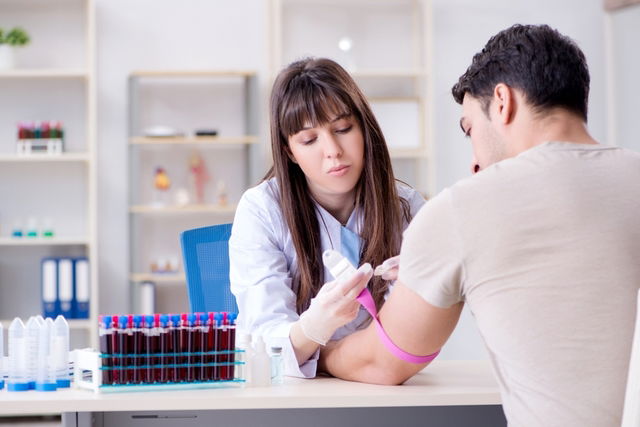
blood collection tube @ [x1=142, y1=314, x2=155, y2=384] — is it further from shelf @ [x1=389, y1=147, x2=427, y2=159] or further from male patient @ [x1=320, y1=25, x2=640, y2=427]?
shelf @ [x1=389, y1=147, x2=427, y2=159]

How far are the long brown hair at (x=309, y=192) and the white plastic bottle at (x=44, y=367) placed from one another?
60cm

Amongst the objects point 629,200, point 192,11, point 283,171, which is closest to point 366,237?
point 283,171

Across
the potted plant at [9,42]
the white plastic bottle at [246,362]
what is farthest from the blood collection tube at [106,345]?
the potted plant at [9,42]

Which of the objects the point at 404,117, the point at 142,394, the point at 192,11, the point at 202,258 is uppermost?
the point at 192,11

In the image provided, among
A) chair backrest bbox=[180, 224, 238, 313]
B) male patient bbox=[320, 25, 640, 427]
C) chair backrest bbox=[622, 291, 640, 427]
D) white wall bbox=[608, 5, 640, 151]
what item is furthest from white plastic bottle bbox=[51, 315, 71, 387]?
Answer: white wall bbox=[608, 5, 640, 151]

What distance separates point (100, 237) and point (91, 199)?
1.11ft

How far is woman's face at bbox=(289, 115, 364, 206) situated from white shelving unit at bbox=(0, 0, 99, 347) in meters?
2.80

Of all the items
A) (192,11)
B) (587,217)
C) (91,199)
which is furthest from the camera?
(192,11)

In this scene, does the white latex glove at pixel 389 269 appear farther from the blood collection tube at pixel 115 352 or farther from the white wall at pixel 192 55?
the white wall at pixel 192 55

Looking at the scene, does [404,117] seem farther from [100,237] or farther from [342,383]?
[342,383]

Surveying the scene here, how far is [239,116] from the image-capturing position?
4727 mm

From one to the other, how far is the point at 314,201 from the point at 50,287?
2.61m

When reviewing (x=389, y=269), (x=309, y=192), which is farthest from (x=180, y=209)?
(x=389, y=269)

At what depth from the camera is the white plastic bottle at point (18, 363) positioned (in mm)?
1479
